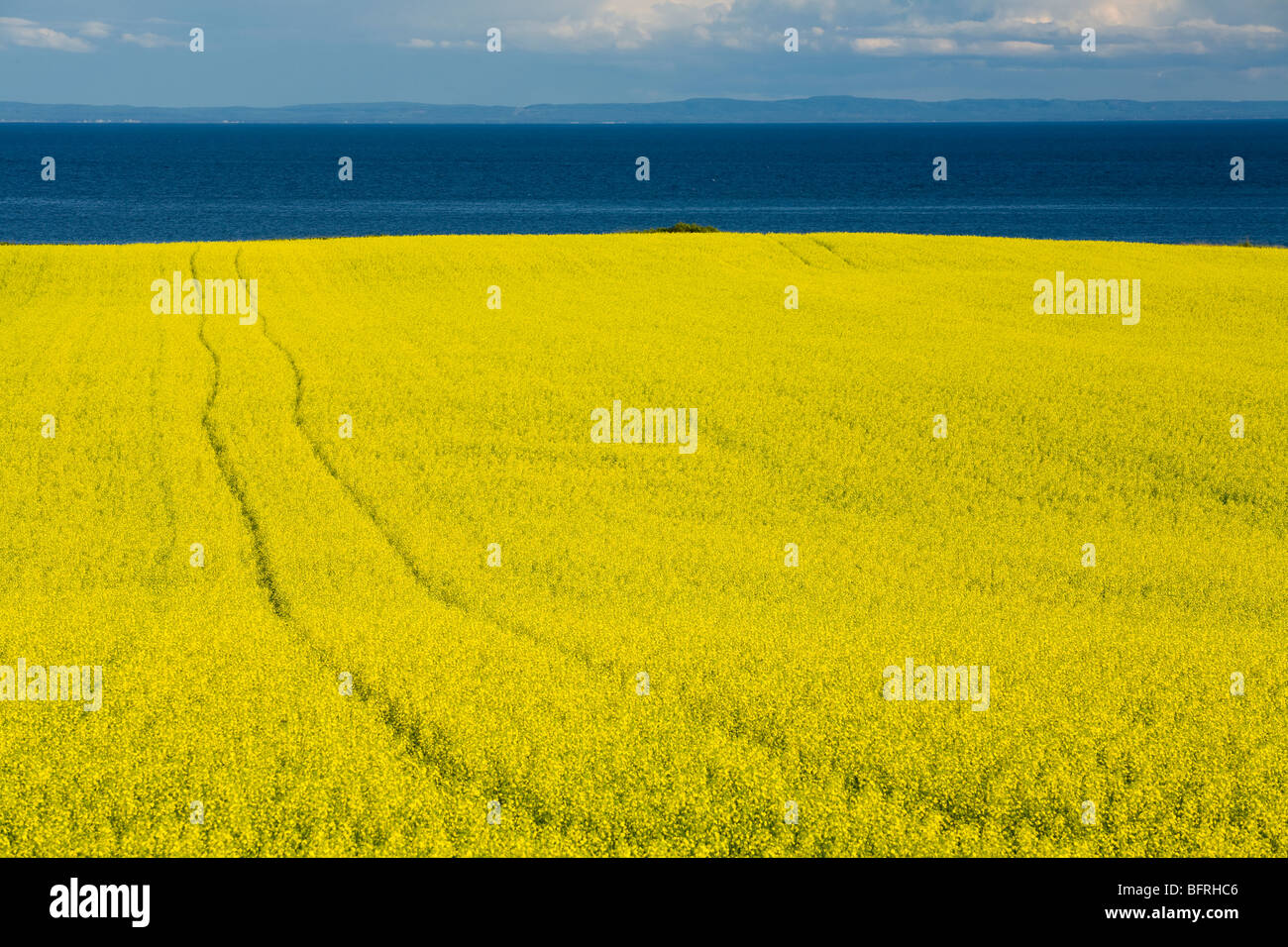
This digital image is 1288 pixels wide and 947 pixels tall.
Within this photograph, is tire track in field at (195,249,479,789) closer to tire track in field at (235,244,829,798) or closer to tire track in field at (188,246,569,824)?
tire track in field at (188,246,569,824)

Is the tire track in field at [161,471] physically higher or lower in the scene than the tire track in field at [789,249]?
lower

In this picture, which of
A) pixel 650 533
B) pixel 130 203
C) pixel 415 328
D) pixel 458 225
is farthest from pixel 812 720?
pixel 130 203

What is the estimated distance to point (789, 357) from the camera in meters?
32.9

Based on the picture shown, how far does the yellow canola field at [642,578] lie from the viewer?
1077 cm

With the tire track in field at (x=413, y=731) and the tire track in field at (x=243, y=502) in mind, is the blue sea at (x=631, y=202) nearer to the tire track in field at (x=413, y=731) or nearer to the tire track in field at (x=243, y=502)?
the tire track in field at (x=243, y=502)

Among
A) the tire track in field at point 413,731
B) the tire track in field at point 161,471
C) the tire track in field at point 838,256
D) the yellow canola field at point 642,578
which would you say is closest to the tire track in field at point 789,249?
the tire track in field at point 838,256

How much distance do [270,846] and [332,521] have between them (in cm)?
1152

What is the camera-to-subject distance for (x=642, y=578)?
18047 mm

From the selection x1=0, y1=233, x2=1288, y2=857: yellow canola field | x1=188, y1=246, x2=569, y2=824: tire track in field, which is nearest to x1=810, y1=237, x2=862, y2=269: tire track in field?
x1=0, y1=233, x2=1288, y2=857: yellow canola field

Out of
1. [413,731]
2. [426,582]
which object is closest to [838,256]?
[426,582]

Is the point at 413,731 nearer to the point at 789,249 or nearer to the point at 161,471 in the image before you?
the point at 161,471

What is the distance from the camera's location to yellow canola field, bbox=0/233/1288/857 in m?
10.8

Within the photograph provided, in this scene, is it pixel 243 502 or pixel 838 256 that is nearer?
pixel 243 502
